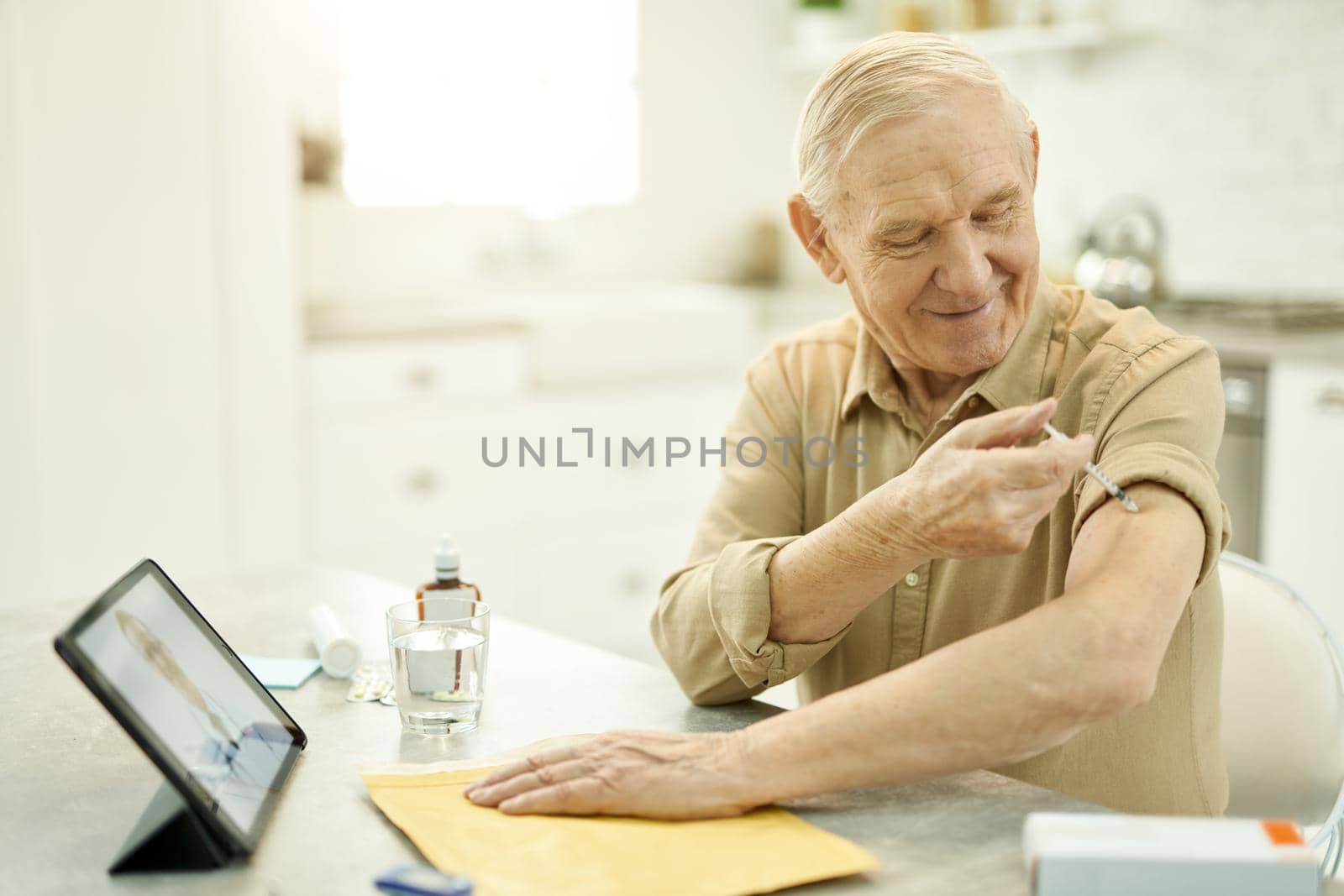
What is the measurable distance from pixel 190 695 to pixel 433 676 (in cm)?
25

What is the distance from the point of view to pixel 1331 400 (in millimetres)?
2869

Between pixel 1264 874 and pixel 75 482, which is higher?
pixel 1264 874

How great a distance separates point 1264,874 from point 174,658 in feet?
2.65

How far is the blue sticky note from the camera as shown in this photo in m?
1.42

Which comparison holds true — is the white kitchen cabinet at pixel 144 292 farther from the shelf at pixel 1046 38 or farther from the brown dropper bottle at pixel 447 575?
the brown dropper bottle at pixel 447 575

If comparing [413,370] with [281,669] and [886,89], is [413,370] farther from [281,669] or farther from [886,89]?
[886,89]

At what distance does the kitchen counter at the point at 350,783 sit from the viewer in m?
0.98

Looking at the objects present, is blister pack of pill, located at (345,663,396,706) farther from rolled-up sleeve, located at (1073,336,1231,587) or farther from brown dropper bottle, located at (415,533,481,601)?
rolled-up sleeve, located at (1073,336,1231,587)

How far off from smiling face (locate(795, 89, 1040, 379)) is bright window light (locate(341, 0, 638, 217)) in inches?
127

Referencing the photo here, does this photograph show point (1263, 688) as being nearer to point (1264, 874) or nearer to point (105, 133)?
point (1264, 874)

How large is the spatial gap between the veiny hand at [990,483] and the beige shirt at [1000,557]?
0.15 m

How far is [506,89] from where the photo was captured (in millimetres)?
4703

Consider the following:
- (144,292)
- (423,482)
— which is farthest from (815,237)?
(423,482)

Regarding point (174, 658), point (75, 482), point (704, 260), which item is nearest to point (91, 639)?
point (174, 658)
